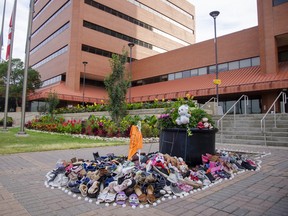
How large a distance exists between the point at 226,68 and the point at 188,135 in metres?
23.1

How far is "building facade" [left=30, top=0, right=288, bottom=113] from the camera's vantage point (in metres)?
21.6

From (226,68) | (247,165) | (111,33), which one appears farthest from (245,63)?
(111,33)

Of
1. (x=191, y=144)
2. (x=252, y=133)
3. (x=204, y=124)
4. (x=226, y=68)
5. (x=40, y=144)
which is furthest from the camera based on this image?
(x=226, y=68)

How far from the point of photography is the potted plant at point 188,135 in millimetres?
5793

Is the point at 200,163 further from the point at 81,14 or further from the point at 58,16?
the point at 58,16

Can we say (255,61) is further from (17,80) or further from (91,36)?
(17,80)

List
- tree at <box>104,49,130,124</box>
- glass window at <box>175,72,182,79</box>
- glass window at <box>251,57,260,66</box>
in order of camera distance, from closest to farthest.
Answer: tree at <box>104,49,130,124</box> < glass window at <box>251,57,260,66</box> < glass window at <box>175,72,182,79</box>

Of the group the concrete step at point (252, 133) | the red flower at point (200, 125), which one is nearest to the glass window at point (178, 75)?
A: the concrete step at point (252, 133)

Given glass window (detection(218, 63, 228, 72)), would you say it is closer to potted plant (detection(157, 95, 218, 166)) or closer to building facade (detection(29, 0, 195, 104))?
building facade (detection(29, 0, 195, 104))

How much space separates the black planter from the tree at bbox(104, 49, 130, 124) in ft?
34.6

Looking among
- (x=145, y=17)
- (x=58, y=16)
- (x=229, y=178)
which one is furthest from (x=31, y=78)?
(x=229, y=178)

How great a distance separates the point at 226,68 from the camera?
2662 centimetres

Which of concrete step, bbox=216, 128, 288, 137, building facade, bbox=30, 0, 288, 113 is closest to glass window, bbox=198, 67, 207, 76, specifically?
building facade, bbox=30, 0, 288, 113

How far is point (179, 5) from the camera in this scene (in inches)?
2306
